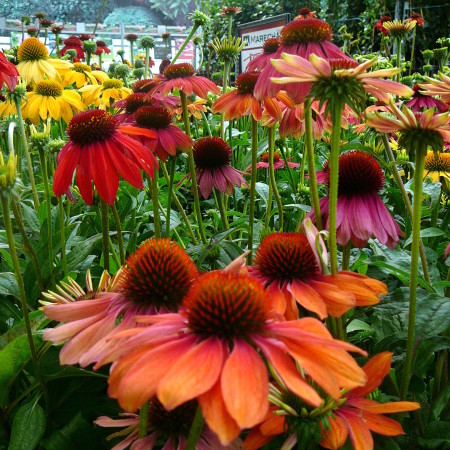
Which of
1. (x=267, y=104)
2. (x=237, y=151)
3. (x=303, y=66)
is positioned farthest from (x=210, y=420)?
(x=237, y=151)

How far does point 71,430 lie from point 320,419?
0.29m

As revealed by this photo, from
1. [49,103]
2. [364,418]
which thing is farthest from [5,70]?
[364,418]

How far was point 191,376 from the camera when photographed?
31 centimetres

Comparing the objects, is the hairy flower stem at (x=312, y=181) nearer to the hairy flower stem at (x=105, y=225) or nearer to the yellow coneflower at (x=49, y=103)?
the hairy flower stem at (x=105, y=225)

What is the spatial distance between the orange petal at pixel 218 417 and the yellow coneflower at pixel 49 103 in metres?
1.12

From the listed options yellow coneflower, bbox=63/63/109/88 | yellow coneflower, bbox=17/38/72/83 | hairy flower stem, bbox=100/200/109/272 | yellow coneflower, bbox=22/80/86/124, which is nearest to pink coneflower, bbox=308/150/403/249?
hairy flower stem, bbox=100/200/109/272

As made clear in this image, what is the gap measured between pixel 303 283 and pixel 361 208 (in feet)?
0.53

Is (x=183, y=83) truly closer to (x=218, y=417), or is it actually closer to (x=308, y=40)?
(x=308, y=40)

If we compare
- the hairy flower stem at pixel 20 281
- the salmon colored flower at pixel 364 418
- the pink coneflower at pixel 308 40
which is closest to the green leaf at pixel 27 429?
the hairy flower stem at pixel 20 281

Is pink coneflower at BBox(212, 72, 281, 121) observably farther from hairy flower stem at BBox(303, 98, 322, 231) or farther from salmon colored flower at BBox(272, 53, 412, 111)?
salmon colored flower at BBox(272, 53, 412, 111)

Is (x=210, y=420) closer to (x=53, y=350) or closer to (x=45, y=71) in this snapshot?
(x=53, y=350)

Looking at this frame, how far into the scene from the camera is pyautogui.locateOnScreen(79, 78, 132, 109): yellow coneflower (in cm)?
152

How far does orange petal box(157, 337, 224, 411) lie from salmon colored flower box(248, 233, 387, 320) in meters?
0.10

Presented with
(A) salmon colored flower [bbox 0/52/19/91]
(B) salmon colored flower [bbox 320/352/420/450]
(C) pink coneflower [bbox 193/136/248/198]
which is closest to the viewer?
(B) salmon colored flower [bbox 320/352/420/450]
